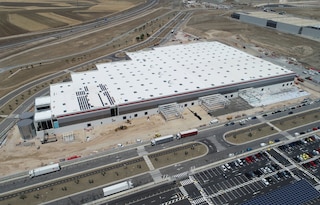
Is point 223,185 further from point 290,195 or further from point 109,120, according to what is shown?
point 109,120

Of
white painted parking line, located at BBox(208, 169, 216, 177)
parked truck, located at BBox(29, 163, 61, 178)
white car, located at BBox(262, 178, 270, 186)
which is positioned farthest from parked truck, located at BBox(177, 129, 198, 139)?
parked truck, located at BBox(29, 163, 61, 178)

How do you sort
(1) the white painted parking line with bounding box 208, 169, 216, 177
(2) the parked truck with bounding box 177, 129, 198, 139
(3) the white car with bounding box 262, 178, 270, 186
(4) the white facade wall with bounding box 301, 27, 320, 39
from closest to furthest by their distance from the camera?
(3) the white car with bounding box 262, 178, 270, 186, (1) the white painted parking line with bounding box 208, 169, 216, 177, (2) the parked truck with bounding box 177, 129, 198, 139, (4) the white facade wall with bounding box 301, 27, 320, 39

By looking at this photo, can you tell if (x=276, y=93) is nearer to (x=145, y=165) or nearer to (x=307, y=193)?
(x=307, y=193)

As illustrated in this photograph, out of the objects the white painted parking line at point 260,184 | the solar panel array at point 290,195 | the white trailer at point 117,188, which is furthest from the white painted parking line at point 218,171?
the white trailer at point 117,188

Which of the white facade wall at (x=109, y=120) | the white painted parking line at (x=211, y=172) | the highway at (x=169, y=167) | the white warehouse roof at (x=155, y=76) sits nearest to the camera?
the highway at (x=169, y=167)

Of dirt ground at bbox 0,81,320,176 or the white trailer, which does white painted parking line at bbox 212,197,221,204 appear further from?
dirt ground at bbox 0,81,320,176

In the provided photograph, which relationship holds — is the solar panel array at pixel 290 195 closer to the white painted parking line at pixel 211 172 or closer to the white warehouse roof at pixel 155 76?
the white painted parking line at pixel 211 172
